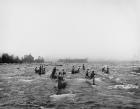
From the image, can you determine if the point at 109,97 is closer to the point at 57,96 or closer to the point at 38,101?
the point at 57,96

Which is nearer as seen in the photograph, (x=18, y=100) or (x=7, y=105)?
(x=7, y=105)

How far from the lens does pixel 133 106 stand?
2627 centimetres

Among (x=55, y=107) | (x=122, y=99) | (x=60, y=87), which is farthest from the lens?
(x=60, y=87)

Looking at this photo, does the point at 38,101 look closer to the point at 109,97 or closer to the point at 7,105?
the point at 7,105

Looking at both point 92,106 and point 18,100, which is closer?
point 92,106

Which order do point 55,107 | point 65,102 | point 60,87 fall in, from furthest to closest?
point 60,87, point 65,102, point 55,107

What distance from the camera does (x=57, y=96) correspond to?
32.3 m

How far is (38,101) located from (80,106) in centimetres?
668

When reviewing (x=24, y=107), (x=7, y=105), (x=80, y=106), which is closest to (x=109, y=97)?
(x=80, y=106)

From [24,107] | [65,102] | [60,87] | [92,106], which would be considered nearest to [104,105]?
[92,106]

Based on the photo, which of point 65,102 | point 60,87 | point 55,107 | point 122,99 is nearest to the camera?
point 55,107

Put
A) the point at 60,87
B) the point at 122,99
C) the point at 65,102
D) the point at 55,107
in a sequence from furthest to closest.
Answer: the point at 60,87, the point at 122,99, the point at 65,102, the point at 55,107

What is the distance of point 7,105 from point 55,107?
6852 mm

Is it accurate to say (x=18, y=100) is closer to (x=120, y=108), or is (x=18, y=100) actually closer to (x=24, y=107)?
(x=24, y=107)
